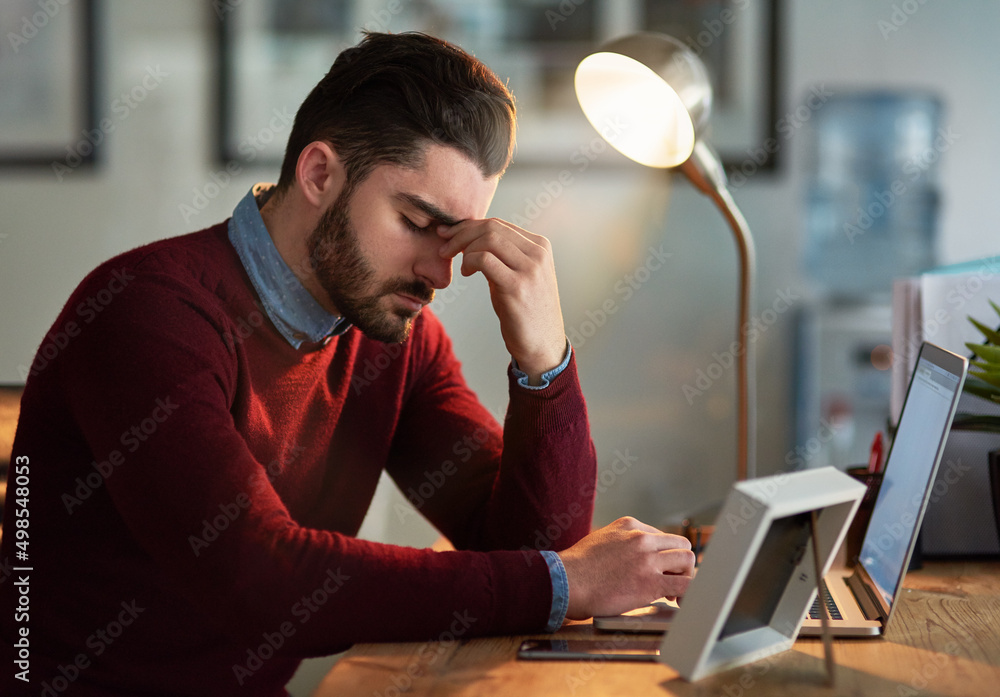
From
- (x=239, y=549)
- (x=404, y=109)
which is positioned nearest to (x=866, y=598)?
(x=239, y=549)

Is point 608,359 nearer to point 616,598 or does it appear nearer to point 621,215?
point 621,215

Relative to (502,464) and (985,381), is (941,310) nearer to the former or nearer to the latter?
(985,381)

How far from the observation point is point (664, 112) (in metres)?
1.43

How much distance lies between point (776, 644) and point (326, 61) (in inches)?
67.3

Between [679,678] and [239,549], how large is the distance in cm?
41

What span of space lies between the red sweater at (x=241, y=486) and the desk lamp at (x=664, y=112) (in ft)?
1.54

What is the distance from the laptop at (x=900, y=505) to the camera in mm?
829

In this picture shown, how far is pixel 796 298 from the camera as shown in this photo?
1.97 m

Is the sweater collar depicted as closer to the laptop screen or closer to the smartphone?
the smartphone

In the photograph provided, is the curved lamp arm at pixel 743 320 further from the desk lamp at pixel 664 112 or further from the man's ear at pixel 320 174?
the man's ear at pixel 320 174

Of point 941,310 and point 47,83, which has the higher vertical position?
point 47,83

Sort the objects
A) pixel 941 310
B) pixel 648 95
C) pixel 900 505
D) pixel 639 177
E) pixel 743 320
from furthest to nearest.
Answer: pixel 639 177, pixel 743 320, pixel 648 95, pixel 941 310, pixel 900 505

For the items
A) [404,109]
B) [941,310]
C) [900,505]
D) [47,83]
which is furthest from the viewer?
[47,83]

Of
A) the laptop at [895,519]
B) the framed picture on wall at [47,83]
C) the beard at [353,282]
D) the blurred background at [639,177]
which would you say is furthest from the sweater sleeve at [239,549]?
the framed picture on wall at [47,83]
